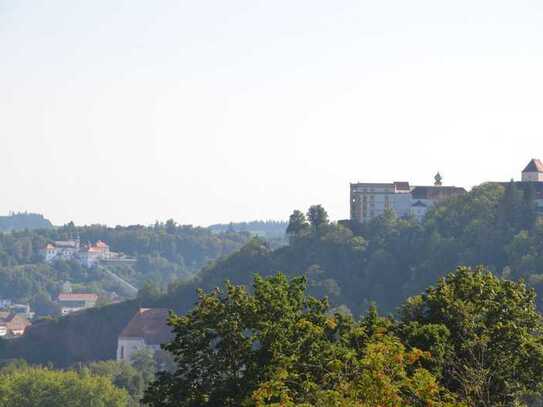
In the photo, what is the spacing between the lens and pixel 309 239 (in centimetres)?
17062

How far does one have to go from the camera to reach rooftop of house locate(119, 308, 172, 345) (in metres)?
174

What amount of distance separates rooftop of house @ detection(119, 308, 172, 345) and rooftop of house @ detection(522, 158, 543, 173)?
43.9m

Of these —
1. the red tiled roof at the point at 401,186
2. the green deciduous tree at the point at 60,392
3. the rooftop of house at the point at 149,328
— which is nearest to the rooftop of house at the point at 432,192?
the red tiled roof at the point at 401,186

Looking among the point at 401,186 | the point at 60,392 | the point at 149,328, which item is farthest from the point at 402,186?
the point at 60,392

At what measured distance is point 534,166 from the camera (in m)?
171

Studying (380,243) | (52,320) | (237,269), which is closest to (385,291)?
(380,243)

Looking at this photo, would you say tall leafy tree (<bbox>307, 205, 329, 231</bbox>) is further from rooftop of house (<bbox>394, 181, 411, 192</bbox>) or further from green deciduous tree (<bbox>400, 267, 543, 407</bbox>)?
green deciduous tree (<bbox>400, 267, 543, 407</bbox>)

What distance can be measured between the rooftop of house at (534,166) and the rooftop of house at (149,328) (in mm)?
43882

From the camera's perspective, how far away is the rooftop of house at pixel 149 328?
174 m

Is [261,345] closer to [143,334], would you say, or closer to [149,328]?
[143,334]

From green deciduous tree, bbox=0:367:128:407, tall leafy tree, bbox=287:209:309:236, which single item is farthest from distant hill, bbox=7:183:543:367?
green deciduous tree, bbox=0:367:128:407

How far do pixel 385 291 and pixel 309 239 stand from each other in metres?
14.2

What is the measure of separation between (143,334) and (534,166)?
4770cm

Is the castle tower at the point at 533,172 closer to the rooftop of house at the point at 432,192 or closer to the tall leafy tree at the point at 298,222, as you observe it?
the rooftop of house at the point at 432,192
